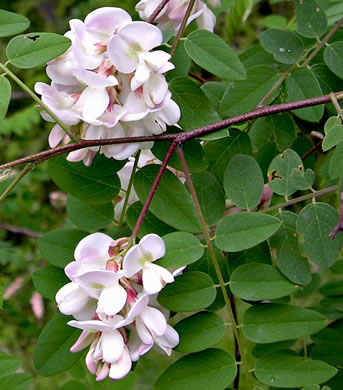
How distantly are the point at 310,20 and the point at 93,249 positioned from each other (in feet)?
1.53

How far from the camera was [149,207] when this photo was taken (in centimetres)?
72

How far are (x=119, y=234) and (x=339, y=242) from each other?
0.29m

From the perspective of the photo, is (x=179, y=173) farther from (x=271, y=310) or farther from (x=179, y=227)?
(x=271, y=310)

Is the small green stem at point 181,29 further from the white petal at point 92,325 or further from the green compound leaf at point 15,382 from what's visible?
the green compound leaf at point 15,382

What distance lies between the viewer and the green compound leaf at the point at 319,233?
28.1 inches

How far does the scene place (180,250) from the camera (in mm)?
676

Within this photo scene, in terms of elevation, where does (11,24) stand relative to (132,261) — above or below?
above

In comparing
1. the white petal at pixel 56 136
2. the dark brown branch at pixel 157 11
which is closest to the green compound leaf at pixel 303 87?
the dark brown branch at pixel 157 11

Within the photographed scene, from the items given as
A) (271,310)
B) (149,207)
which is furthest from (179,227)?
(271,310)

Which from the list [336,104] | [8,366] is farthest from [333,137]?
[8,366]

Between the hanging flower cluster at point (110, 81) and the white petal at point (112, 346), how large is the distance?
206 millimetres

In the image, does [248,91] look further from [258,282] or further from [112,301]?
[112,301]

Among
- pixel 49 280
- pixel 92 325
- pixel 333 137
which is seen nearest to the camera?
pixel 92 325

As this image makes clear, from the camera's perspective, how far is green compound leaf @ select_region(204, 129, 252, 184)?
835 mm
